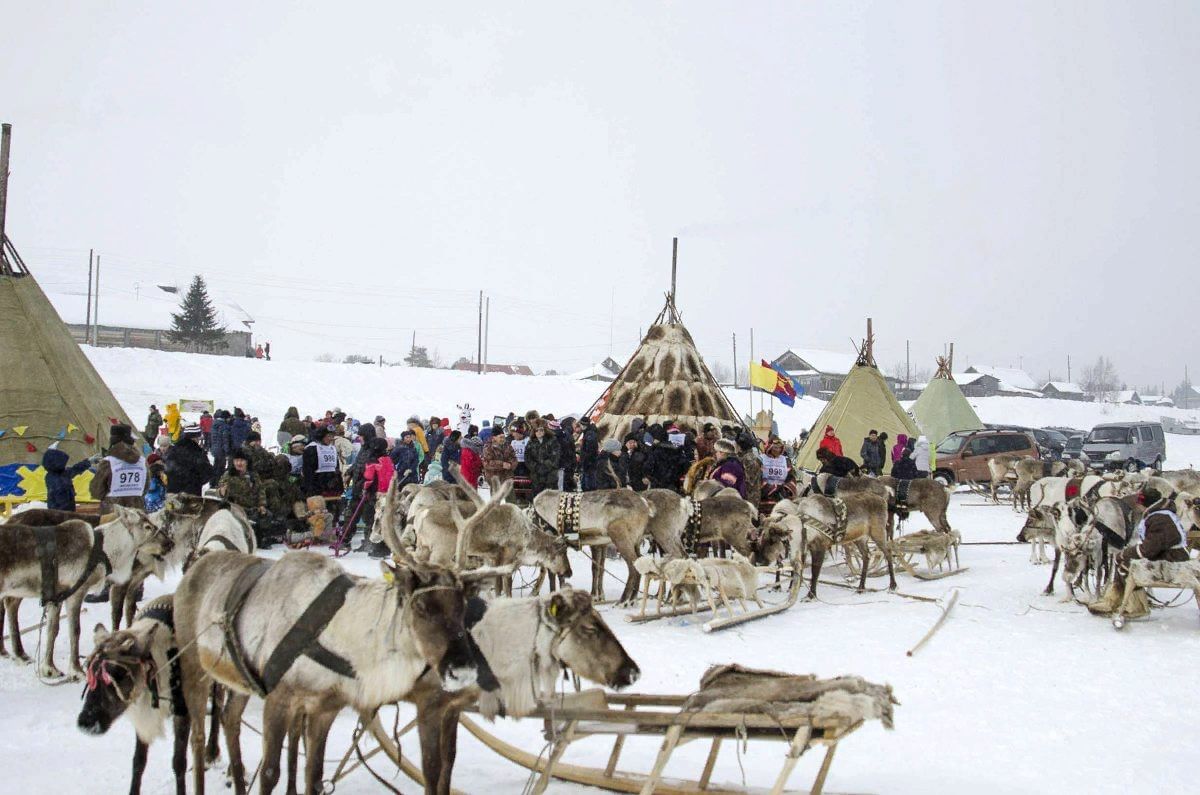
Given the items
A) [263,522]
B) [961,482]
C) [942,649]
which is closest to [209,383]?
[263,522]

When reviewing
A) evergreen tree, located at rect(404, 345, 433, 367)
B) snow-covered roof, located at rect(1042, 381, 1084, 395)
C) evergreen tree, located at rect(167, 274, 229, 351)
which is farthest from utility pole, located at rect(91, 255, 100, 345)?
snow-covered roof, located at rect(1042, 381, 1084, 395)

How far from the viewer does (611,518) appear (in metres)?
9.11

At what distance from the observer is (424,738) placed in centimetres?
402

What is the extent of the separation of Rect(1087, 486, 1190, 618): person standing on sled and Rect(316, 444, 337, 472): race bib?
894 cm

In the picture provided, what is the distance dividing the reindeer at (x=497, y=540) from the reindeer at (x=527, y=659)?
3844 mm

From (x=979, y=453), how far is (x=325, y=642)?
823 inches

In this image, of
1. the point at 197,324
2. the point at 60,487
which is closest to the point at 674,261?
the point at 60,487

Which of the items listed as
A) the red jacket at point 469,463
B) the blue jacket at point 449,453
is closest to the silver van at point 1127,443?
the blue jacket at point 449,453

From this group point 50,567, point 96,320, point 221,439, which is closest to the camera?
point 50,567

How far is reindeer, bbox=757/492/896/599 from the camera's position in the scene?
9391 millimetres

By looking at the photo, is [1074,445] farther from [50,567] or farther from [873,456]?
[50,567]

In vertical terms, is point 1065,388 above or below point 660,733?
above

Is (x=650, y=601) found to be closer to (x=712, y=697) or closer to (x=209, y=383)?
(x=712, y=697)

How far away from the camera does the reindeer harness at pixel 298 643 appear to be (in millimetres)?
3908
